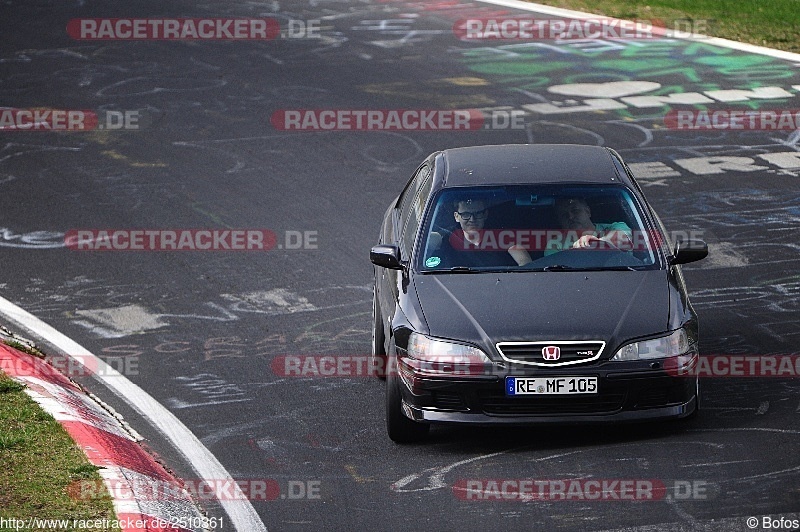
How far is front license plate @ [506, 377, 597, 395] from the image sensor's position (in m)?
7.79

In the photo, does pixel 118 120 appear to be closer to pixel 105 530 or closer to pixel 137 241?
pixel 137 241

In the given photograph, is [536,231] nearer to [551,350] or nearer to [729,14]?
[551,350]

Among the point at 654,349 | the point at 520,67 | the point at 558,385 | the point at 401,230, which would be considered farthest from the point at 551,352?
the point at 520,67

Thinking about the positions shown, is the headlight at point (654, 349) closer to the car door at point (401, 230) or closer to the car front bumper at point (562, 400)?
the car front bumper at point (562, 400)

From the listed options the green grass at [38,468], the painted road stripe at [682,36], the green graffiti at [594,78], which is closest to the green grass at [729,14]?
the painted road stripe at [682,36]

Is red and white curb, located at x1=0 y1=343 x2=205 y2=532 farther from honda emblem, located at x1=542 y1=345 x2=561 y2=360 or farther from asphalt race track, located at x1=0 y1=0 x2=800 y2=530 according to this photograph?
honda emblem, located at x1=542 y1=345 x2=561 y2=360

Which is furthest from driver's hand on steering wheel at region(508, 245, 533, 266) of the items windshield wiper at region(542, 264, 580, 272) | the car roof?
the car roof

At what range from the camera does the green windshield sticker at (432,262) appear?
8727 mm

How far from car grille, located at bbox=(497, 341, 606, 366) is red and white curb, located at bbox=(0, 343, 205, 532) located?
199 centimetres

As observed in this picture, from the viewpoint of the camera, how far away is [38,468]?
294 inches

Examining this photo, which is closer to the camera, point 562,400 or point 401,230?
point 562,400

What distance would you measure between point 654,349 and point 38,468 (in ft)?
11.6

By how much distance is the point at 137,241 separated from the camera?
1291 centimetres

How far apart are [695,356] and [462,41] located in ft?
47.9
